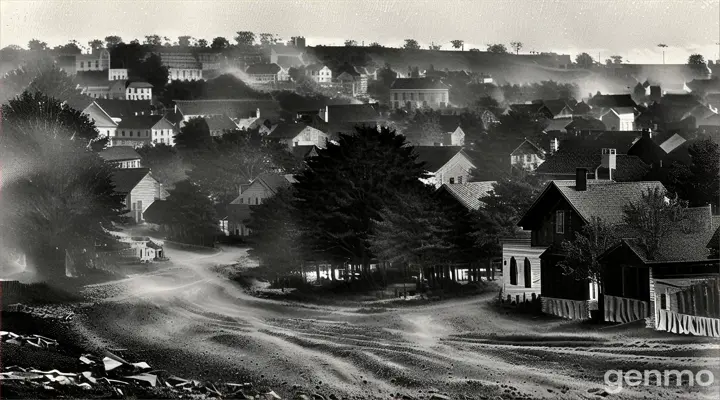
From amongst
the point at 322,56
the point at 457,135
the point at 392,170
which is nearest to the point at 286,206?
the point at 392,170

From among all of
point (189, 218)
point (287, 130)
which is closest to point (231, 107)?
point (287, 130)

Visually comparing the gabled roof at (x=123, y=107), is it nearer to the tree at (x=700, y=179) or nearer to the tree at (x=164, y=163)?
the tree at (x=164, y=163)

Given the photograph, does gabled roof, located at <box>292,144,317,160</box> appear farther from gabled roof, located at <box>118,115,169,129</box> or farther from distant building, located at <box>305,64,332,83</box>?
distant building, located at <box>305,64,332,83</box>

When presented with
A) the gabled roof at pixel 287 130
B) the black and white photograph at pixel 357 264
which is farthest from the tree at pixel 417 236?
the gabled roof at pixel 287 130

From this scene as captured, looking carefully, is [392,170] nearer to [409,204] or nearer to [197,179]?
[409,204]

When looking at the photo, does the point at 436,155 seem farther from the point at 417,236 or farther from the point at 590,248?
the point at 590,248

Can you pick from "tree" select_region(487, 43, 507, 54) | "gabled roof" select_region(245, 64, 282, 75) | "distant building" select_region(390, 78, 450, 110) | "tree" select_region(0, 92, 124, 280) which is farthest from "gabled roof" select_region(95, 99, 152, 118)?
"tree" select_region(0, 92, 124, 280)
